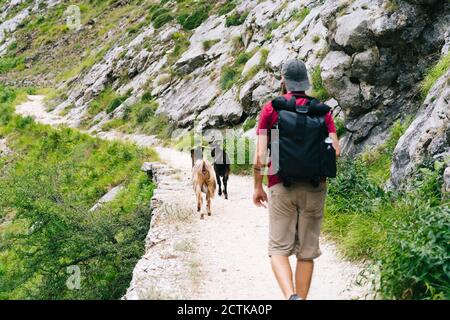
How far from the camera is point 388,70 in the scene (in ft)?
34.4

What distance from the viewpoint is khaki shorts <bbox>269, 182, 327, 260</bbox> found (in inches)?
180

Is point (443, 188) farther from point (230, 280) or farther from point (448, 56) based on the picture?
point (448, 56)

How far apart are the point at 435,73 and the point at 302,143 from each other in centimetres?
595

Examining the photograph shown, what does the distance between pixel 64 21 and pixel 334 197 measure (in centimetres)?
5087

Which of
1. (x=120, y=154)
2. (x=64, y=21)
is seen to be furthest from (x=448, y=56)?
(x=64, y=21)

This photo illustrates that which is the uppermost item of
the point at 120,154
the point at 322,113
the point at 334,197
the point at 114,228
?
the point at 322,113

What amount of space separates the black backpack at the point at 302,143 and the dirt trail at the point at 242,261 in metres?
1.67

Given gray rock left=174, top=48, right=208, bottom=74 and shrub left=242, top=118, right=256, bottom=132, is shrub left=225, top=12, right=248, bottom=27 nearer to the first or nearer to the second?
gray rock left=174, top=48, right=208, bottom=74

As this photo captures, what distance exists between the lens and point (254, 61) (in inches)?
797

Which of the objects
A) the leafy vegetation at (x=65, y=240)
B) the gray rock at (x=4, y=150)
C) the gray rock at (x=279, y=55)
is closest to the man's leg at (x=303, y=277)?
the leafy vegetation at (x=65, y=240)

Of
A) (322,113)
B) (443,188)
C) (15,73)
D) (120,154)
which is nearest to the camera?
(322,113)

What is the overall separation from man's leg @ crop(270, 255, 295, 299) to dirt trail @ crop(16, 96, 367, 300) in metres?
1.11

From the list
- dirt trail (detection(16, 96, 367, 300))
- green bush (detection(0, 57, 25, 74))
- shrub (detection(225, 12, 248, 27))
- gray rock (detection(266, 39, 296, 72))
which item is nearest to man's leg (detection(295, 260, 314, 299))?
dirt trail (detection(16, 96, 367, 300))

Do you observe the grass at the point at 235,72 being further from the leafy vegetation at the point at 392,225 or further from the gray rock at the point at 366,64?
the leafy vegetation at the point at 392,225
